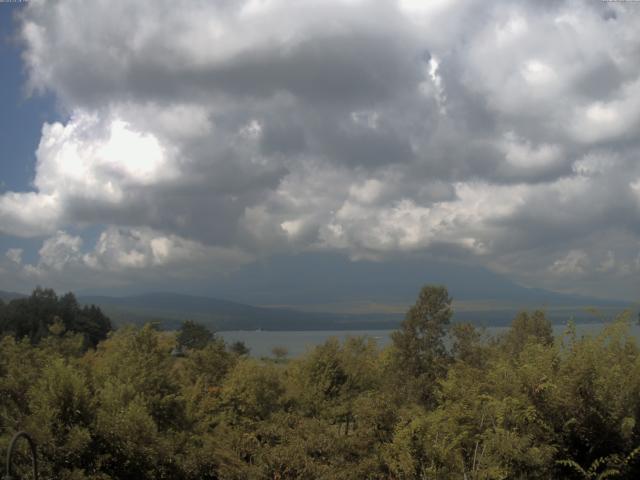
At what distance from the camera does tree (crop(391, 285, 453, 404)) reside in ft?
124

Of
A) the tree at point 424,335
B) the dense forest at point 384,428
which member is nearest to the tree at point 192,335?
the tree at point 424,335

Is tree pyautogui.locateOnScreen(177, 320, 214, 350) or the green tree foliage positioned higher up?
the green tree foliage

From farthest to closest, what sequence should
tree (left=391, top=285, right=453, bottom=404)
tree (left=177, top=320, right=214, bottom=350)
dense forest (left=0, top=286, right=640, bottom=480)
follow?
tree (left=177, top=320, right=214, bottom=350)
tree (left=391, top=285, right=453, bottom=404)
dense forest (left=0, top=286, right=640, bottom=480)

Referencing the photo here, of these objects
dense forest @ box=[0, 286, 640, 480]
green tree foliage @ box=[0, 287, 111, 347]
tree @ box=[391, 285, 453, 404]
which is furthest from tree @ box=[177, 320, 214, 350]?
dense forest @ box=[0, 286, 640, 480]

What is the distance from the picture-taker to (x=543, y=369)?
15484mm

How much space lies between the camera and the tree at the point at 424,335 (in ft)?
124

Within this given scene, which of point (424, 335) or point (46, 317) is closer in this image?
point (424, 335)

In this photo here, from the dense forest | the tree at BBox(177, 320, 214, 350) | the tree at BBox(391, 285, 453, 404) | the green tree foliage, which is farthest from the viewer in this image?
the tree at BBox(177, 320, 214, 350)

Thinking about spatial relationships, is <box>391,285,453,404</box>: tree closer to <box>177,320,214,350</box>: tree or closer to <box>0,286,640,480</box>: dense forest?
<box>0,286,640,480</box>: dense forest

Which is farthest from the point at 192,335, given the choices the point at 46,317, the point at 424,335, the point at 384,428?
the point at 384,428

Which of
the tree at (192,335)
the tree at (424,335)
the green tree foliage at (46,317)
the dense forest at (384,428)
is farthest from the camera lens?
the tree at (192,335)

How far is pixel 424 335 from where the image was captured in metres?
38.9

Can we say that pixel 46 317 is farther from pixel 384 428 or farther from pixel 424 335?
pixel 384 428

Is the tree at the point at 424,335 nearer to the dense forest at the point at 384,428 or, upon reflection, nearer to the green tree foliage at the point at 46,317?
the dense forest at the point at 384,428
